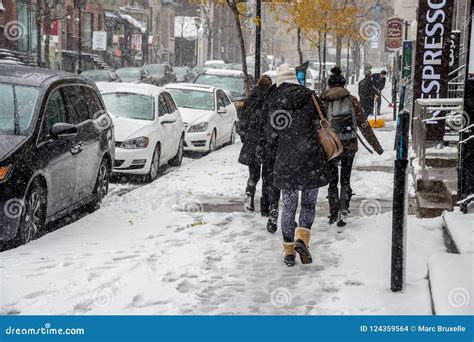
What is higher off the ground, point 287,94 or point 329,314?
point 287,94

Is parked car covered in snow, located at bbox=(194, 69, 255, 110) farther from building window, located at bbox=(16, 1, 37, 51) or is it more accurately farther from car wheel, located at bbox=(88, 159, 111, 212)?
building window, located at bbox=(16, 1, 37, 51)

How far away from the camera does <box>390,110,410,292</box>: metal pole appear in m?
5.74

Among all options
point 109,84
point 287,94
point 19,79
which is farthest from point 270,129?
point 109,84

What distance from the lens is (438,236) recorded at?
7.80m

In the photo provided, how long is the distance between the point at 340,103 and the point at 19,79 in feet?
11.4

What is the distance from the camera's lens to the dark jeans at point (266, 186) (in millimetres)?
8713

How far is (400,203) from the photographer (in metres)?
5.86

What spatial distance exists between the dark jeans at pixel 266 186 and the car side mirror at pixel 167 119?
480cm

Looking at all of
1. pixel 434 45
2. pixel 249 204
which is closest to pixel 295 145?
pixel 249 204

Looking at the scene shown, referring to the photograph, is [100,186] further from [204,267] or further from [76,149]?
[204,267]

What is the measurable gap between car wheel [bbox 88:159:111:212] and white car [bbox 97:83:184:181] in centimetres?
221

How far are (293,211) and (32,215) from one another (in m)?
2.54

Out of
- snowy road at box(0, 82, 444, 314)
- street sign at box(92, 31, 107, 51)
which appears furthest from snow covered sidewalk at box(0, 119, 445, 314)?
street sign at box(92, 31, 107, 51)

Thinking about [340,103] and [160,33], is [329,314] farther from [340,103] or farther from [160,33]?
[160,33]
